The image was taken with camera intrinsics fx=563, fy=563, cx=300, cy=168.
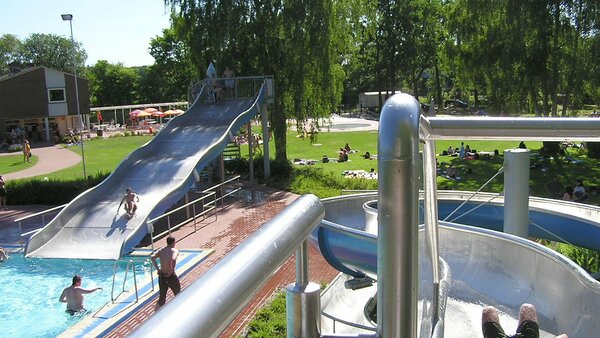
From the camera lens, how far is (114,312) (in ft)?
38.0

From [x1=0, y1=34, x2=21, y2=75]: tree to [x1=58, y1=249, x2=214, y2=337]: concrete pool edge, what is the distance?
98.4m

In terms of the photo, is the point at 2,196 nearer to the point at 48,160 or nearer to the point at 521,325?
the point at 48,160

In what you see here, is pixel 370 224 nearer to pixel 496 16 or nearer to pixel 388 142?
pixel 388 142

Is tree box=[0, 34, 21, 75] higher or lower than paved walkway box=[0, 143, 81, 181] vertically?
higher

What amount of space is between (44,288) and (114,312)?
333 centimetres

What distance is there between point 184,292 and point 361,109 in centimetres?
7171

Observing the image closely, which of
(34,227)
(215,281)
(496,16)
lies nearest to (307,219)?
(215,281)

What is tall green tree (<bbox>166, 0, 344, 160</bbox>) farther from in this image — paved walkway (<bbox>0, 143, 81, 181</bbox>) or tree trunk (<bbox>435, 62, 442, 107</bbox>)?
tree trunk (<bbox>435, 62, 442, 107</bbox>)

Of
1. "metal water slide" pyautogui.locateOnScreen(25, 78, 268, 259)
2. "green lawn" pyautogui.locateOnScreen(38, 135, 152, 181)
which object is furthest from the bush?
"green lawn" pyautogui.locateOnScreen(38, 135, 152, 181)

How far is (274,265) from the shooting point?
1053 millimetres

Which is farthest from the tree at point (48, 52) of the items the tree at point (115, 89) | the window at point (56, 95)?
the window at point (56, 95)

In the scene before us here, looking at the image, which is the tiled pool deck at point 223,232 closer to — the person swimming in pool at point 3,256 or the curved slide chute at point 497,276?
the person swimming in pool at point 3,256

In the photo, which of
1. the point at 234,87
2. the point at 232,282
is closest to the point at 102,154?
the point at 234,87

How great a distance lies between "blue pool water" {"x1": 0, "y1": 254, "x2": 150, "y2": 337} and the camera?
11750 mm
